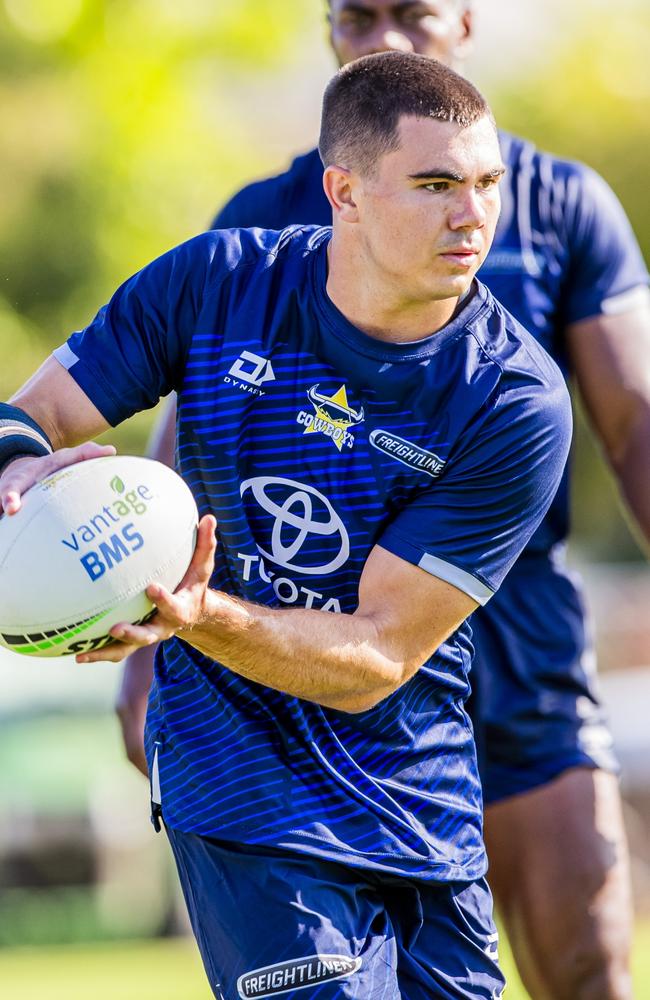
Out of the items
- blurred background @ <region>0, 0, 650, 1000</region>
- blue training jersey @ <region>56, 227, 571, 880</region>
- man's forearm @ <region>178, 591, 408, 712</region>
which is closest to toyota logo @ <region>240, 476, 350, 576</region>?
blue training jersey @ <region>56, 227, 571, 880</region>

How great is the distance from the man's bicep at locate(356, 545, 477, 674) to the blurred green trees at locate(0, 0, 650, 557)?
14235mm

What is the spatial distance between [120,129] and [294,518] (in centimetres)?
1596

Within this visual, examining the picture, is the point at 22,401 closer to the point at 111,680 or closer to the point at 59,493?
the point at 59,493

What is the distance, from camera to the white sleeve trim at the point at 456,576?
3.98m

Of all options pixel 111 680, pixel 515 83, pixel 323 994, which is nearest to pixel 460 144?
pixel 323 994

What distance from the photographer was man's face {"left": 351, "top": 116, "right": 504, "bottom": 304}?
382 centimetres

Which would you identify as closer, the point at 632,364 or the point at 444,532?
the point at 444,532

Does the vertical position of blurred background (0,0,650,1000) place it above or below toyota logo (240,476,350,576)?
below

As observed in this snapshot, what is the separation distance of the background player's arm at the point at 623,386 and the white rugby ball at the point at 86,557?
216cm

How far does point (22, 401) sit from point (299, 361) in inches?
26.7

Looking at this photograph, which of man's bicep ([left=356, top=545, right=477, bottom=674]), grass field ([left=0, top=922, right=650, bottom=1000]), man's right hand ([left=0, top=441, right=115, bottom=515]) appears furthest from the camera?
grass field ([left=0, top=922, right=650, bottom=1000])

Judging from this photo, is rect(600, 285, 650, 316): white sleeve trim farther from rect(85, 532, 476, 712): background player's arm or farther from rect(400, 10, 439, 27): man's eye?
rect(85, 532, 476, 712): background player's arm

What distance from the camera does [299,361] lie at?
13.3 ft

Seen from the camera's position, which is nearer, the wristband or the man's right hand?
the man's right hand
